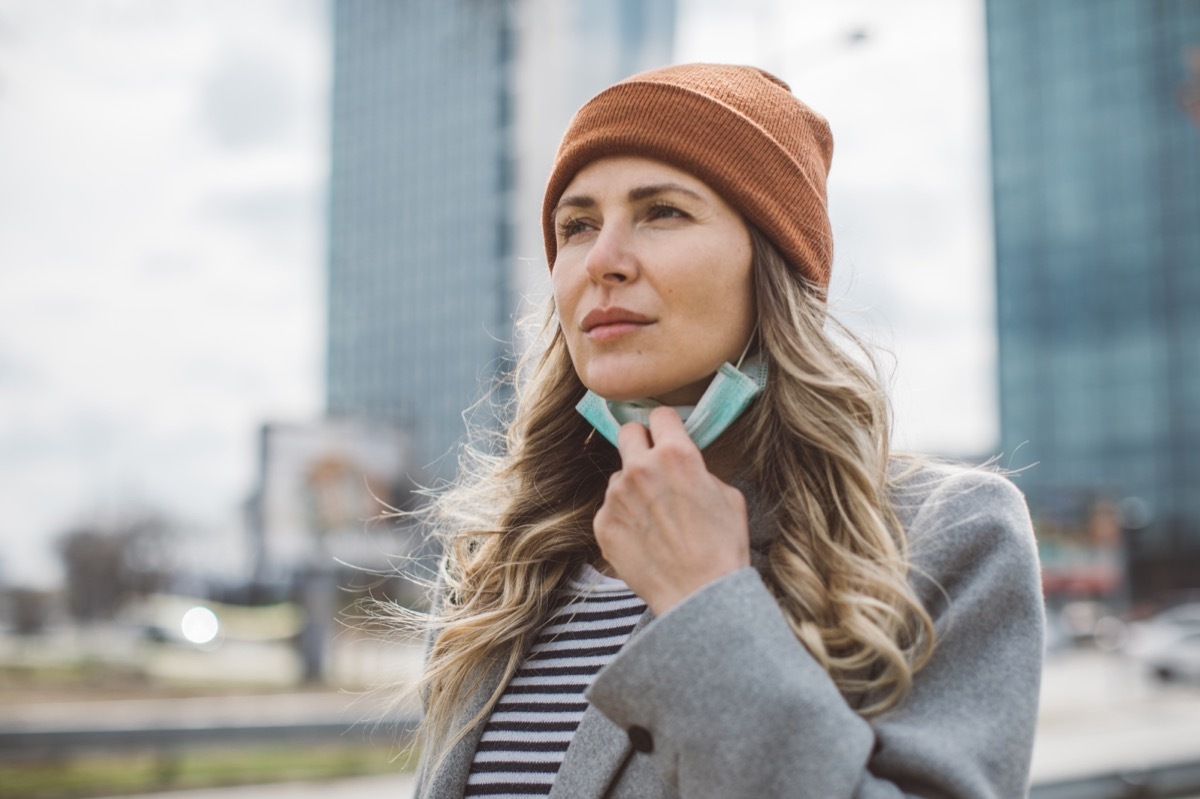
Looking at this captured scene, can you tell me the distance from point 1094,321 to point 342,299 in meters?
68.1

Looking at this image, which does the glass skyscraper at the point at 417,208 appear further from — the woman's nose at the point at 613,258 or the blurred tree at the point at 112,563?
the woman's nose at the point at 613,258

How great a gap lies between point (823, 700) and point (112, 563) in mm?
57085

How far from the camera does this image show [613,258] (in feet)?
5.55

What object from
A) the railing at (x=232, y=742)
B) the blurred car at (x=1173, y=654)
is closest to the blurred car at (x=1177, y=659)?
the blurred car at (x=1173, y=654)

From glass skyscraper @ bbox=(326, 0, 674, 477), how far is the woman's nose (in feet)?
252

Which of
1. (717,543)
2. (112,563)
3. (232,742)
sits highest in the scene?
(112,563)

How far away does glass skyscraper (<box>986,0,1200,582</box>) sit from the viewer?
5941cm

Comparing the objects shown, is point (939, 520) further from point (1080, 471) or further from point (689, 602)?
point (1080, 471)

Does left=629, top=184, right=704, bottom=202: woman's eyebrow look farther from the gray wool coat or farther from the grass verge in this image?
the grass verge

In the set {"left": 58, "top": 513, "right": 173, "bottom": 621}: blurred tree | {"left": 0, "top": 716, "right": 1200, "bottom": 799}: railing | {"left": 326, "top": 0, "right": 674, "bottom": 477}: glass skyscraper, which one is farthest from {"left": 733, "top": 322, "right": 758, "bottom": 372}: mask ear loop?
{"left": 326, "top": 0, "right": 674, "bottom": 477}: glass skyscraper

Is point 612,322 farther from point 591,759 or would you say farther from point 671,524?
point 591,759

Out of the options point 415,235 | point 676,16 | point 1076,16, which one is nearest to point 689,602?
point 676,16

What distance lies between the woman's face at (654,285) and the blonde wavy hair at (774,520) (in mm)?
86

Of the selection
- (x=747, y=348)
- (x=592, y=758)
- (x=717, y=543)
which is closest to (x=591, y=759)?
(x=592, y=758)
